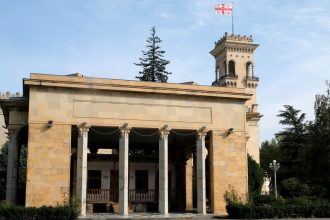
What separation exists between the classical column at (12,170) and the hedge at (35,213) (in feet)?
18.9

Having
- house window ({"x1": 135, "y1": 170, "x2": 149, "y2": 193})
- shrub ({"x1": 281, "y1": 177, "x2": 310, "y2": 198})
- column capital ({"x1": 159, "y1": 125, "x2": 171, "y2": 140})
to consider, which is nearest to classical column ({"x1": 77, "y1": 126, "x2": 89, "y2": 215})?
column capital ({"x1": 159, "y1": 125, "x2": 171, "y2": 140})

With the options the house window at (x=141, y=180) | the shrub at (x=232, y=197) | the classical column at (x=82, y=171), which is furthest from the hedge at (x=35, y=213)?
the house window at (x=141, y=180)

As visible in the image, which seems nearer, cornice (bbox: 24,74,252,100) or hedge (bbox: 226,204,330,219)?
hedge (bbox: 226,204,330,219)

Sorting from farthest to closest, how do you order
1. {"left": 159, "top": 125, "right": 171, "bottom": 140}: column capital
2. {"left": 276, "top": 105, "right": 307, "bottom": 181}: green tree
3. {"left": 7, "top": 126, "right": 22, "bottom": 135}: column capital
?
{"left": 276, "top": 105, "right": 307, "bottom": 181}: green tree, {"left": 159, "top": 125, "right": 171, "bottom": 140}: column capital, {"left": 7, "top": 126, "right": 22, "bottom": 135}: column capital

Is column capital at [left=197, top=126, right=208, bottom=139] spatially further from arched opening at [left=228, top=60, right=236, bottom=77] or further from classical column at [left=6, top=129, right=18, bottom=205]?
arched opening at [left=228, top=60, right=236, bottom=77]

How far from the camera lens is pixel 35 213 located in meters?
22.0

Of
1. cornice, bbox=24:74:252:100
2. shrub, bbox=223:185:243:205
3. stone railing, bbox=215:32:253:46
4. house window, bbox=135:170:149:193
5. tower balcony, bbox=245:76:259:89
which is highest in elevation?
stone railing, bbox=215:32:253:46

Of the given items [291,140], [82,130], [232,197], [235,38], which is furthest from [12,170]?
[235,38]

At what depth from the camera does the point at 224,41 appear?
251ft

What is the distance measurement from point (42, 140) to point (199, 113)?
10.0 meters

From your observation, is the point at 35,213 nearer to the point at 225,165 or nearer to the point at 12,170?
the point at 12,170

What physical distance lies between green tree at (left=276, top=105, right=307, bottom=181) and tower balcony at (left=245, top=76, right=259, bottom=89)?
13.6 metres

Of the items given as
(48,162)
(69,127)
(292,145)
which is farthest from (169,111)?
(292,145)

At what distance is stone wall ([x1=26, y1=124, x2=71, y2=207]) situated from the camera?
83.9ft
